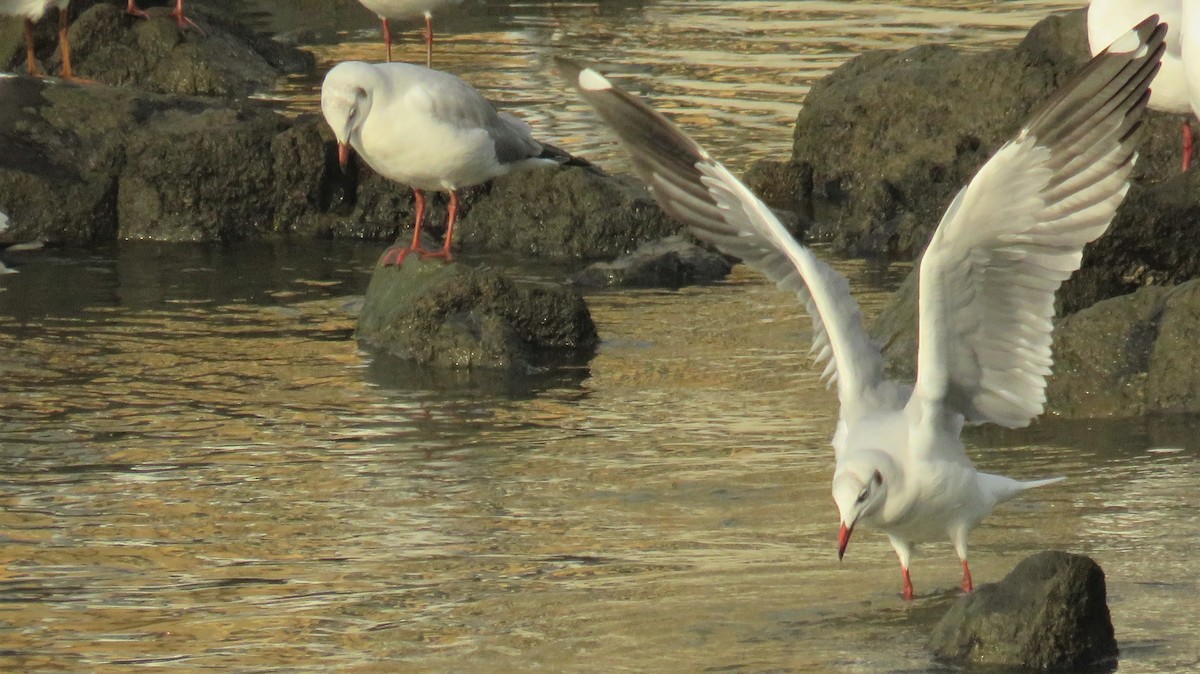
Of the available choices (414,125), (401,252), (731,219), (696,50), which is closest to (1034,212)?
(731,219)

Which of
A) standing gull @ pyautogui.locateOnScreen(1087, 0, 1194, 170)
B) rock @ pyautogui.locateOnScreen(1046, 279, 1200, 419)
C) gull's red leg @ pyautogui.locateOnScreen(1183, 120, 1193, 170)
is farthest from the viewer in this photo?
gull's red leg @ pyautogui.locateOnScreen(1183, 120, 1193, 170)

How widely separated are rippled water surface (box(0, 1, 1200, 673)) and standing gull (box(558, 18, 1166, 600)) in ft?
1.34

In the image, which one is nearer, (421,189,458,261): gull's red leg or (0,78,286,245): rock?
(421,189,458,261): gull's red leg

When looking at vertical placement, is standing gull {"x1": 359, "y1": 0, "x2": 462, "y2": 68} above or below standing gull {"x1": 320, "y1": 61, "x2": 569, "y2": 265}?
above

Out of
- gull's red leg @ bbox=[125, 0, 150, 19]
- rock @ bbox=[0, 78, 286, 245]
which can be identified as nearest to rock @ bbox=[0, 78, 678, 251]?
rock @ bbox=[0, 78, 286, 245]

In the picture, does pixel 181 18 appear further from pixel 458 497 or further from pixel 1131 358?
pixel 1131 358

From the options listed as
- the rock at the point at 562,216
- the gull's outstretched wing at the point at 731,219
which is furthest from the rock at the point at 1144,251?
the rock at the point at 562,216

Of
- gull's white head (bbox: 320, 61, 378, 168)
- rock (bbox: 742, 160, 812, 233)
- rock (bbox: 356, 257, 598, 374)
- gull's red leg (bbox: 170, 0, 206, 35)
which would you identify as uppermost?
gull's red leg (bbox: 170, 0, 206, 35)

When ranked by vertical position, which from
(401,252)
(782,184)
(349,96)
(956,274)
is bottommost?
(401,252)

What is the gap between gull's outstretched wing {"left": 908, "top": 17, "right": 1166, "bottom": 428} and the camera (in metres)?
5.63

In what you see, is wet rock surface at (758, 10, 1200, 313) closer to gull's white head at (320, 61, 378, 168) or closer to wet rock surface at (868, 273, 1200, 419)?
wet rock surface at (868, 273, 1200, 419)

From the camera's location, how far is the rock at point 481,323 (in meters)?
9.56

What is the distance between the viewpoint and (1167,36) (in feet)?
35.2

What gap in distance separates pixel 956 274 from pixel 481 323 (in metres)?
4.11
